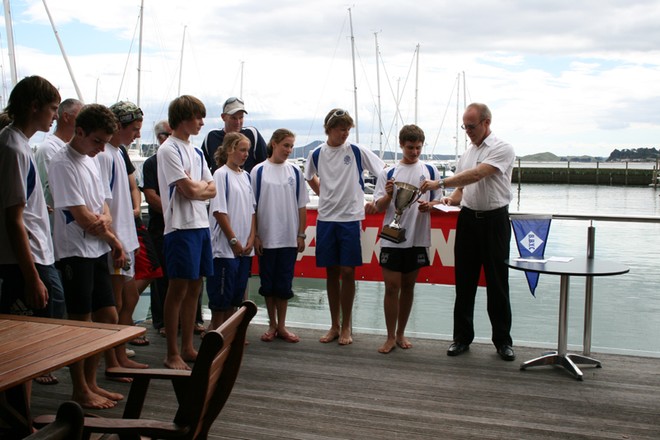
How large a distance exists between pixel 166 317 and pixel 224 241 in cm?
73

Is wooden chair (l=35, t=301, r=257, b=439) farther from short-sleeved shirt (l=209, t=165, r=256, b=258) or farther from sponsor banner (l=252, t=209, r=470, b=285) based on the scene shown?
sponsor banner (l=252, t=209, r=470, b=285)

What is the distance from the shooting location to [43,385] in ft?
12.9

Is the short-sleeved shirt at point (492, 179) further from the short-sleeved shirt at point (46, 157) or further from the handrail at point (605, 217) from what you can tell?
the short-sleeved shirt at point (46, 157)

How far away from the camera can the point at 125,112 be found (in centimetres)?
399

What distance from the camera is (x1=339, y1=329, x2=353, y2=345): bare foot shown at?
490 cm

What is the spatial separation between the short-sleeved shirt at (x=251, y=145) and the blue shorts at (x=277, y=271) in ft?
2.69

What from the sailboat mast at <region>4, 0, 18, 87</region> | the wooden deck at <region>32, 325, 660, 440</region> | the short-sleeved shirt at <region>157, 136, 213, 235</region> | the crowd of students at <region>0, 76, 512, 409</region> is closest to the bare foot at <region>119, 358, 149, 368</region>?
the crowd of students at <region>0, 76, 512, 409</region>

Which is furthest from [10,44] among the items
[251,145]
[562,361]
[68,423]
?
[68,423]

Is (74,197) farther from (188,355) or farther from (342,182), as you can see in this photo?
(342,182)

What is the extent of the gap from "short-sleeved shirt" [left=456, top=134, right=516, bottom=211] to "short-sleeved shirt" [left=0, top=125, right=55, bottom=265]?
9.08ft

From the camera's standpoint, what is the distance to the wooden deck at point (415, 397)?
330cm

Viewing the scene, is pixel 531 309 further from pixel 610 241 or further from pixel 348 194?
pixel 348 194

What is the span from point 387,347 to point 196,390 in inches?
118

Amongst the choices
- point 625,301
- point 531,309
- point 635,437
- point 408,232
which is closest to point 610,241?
point 625,301
